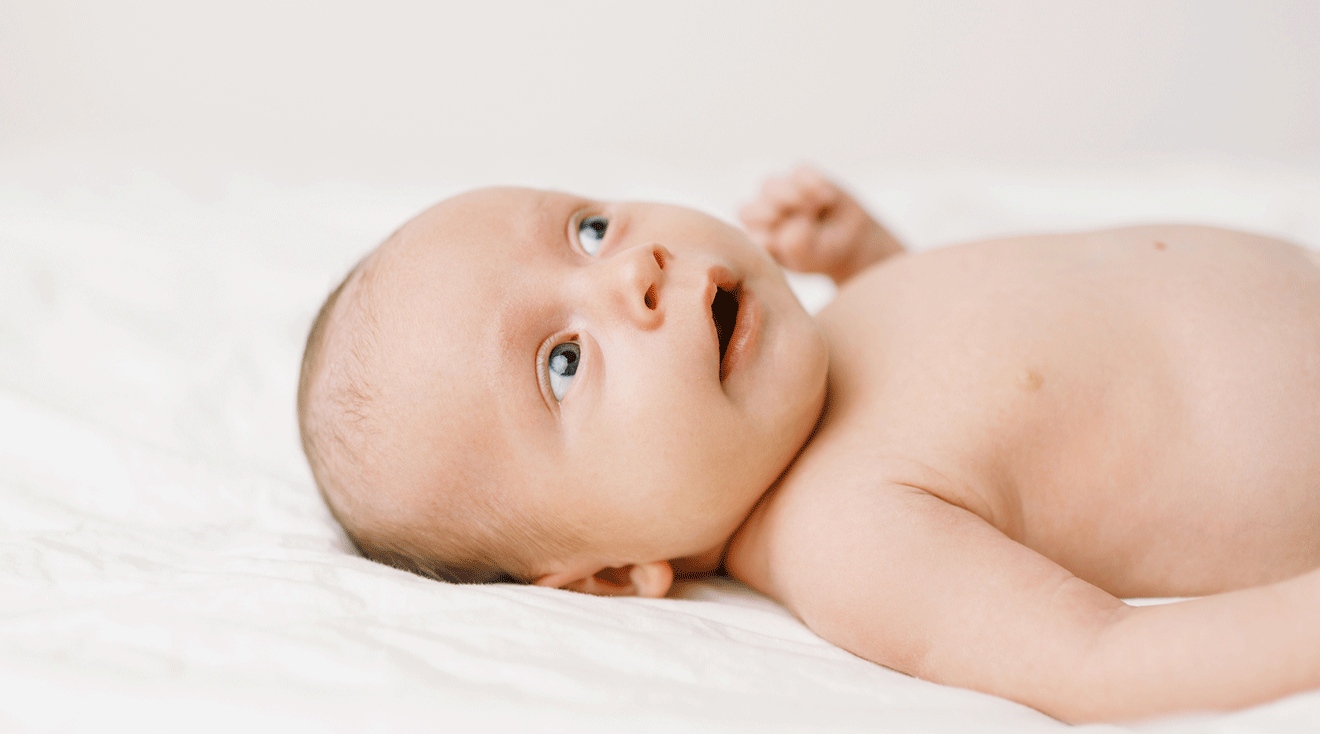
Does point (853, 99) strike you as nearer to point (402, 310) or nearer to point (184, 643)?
point (402, 310)

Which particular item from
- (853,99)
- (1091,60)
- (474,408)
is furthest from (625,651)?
(1091,60)

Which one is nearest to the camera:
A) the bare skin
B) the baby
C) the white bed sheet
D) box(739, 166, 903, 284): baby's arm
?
the white bed sheet

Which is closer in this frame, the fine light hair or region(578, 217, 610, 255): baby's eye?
the fine light hair

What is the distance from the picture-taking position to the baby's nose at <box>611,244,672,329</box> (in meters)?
0.88

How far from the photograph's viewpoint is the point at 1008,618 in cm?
74

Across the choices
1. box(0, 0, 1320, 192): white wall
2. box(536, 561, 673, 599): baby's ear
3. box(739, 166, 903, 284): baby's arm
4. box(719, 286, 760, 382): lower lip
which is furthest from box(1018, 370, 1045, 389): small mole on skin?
box(0, 0, 1320, 192): white wall

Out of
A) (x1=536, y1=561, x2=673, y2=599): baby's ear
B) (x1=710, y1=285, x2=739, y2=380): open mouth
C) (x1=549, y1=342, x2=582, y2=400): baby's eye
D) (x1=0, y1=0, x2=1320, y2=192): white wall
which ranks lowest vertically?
(x1=536, y1=561, x2=673, y2=599): baby's ear

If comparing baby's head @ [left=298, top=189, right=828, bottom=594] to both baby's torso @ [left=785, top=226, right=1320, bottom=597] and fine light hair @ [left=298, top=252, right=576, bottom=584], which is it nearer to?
fine light hair @ [left=298, top=252, right=576, bottom=584]

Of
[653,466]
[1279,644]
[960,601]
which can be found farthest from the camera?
[653,466]

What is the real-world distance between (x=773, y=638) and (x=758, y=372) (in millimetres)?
252

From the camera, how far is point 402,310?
93cm

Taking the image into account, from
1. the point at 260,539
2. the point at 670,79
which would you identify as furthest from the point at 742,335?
the point at 670,79

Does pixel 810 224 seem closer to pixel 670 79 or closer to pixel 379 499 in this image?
pixel 379 499

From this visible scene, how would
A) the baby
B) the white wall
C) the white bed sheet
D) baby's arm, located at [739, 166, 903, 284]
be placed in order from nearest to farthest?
the white bed sheet, the baby, baby's arm, located at [739, 166, 903, 284], the white wall
